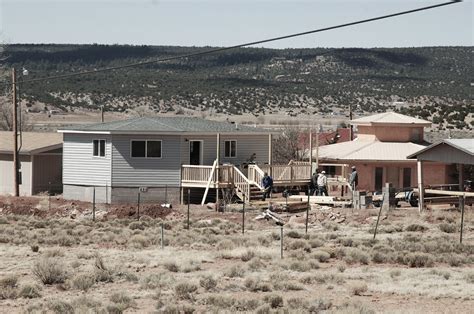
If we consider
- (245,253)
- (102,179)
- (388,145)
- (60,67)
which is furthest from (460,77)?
(245,253)

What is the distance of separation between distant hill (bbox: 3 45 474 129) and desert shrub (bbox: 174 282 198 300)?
227 ft

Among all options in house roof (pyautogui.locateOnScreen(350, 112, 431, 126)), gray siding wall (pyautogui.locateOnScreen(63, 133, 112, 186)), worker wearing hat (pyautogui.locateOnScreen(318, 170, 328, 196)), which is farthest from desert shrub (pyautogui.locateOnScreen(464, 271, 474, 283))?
house roof (pyautogui.locateOnScreen(350, 112, 431, 126))

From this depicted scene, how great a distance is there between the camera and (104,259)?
98.8 ft

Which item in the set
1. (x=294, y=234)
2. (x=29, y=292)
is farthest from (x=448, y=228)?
(x=29, y=292)

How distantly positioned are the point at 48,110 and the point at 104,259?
96.1 meters

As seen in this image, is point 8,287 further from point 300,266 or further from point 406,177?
point 406,177

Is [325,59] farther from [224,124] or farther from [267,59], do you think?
[224,124]

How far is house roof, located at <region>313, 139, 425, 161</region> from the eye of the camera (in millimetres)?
52469

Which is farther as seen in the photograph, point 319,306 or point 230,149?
point 230,149

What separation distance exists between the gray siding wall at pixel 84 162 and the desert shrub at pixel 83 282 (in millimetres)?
23662

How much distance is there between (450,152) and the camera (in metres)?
43.0

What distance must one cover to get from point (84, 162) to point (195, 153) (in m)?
5.07

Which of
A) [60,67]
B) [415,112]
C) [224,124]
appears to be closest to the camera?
[224,124]

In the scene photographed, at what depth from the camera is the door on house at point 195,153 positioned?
49531 mm
